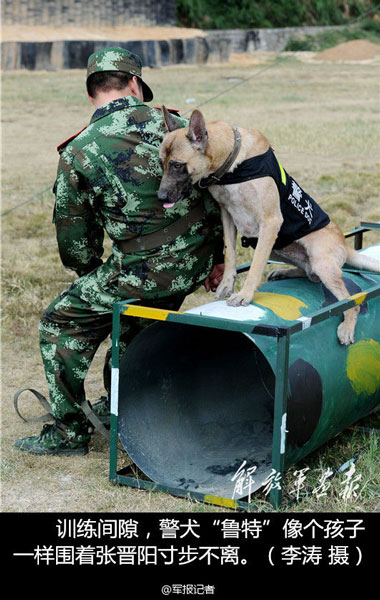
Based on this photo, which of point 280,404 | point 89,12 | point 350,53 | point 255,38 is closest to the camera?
point 280,404

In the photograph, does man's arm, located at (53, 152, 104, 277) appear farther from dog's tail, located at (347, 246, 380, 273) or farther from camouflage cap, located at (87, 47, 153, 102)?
dog's tail, located at (347, 246, 380, 273)

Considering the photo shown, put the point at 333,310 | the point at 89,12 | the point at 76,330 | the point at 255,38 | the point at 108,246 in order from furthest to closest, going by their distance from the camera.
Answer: the point at 255,38 < the point at 89,12 < the point at 108,246 < the point at 76,330 < the point at 333,310

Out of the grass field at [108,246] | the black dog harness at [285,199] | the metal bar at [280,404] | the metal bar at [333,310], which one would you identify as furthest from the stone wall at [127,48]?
the metal bar at [280,404]

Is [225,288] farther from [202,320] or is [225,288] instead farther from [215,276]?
[202,320]

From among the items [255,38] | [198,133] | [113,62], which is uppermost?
[113,62]

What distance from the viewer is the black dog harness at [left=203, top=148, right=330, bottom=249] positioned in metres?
3.83

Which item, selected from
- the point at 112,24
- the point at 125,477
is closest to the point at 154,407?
the point at 125,477

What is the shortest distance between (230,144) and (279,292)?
0.76m

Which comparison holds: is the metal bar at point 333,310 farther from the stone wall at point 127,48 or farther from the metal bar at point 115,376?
the stone wall at point 127,48

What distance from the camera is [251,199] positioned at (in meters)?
3.84

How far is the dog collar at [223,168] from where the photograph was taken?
A: 3801 mm

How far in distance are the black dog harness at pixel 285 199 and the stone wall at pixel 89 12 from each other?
29.2 metres

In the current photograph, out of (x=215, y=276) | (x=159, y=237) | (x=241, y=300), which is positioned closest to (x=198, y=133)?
(x=159, y=237)

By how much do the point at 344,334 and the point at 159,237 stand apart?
3.20 ft
